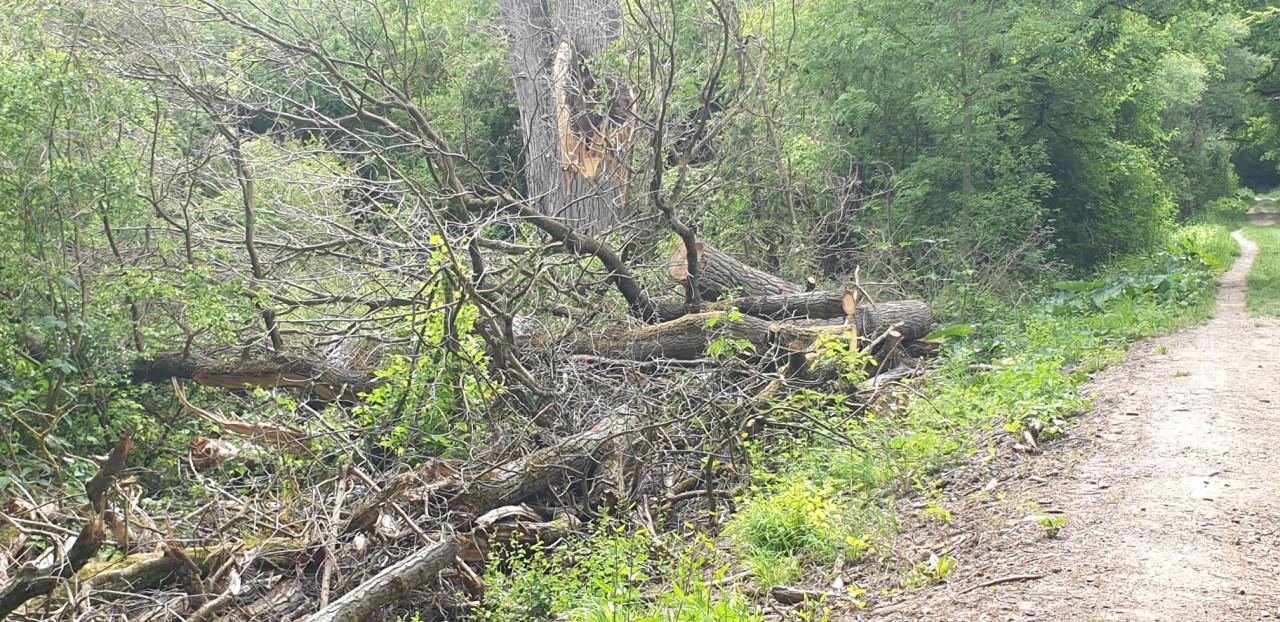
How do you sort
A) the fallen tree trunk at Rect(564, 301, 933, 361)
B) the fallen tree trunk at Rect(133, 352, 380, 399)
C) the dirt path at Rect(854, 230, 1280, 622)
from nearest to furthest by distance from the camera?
1. the dirt path at Rect(854, 230, 1280, 622)
2. the fallen tree trunk at Rect(133, 352, 380, 399)
3. the fallen tree trunk at Rect(564, 301, 933, 361)

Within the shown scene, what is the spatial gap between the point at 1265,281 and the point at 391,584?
12934 mm

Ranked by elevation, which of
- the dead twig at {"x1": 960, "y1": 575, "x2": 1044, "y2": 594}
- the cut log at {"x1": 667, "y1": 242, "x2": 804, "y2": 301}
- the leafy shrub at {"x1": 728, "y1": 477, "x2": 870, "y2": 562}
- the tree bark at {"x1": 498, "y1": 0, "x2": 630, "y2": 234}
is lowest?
the leafy shrub at {"x1": 728, "y1": 477, "x2": 870, "y2": 562}

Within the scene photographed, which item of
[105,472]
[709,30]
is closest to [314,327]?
[105,472]

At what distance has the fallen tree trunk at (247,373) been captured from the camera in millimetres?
8094

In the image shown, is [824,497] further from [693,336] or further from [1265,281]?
[1265,281]

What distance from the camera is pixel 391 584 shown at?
4.96 meters

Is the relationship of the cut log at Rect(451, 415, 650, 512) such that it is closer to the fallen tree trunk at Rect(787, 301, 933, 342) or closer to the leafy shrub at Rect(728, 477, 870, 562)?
the leafy shrub at Rect(728, 477, 870, 562)

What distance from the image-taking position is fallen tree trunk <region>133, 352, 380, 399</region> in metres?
8.09

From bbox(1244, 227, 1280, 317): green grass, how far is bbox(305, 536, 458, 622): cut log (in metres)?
9.80

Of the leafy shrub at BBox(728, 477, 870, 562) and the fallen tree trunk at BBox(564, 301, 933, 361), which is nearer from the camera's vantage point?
the leafy shrub at BBox(728, 477, 870, 562)

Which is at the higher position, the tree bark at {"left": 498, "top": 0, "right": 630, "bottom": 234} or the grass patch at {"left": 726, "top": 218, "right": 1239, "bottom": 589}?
the tree bark at {"left": 498, "top": 0, "right": 630, "bottom": 234}

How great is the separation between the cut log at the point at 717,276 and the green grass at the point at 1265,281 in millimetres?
5757

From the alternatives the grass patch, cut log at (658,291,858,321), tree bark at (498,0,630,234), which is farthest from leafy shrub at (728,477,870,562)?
tree bark at (498,0,630,234)

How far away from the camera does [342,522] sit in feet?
18.4
